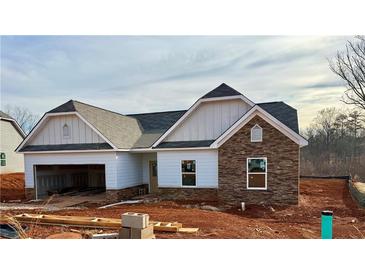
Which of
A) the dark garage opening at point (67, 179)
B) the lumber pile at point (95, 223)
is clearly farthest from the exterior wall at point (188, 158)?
the dark garage opening at point (67, 179)

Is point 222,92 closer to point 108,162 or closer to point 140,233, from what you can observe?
point 108,162

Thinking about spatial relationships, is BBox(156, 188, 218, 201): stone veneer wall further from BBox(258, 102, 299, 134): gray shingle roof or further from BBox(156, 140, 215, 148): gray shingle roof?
BBox(258, 102, 299, 134): gray shingle roof

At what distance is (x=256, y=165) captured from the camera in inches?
482

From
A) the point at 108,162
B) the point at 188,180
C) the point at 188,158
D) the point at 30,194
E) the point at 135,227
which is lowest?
the point at 30,194

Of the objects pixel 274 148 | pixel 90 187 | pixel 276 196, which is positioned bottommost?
pixel 90 187

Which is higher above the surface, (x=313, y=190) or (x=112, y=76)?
(x=112, y=76)

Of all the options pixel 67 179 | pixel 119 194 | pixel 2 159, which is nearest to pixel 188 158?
pixel 119 194

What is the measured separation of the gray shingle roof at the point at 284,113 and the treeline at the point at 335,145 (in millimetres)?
10913

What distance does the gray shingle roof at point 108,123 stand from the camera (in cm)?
1444

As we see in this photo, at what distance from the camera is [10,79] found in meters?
13.6

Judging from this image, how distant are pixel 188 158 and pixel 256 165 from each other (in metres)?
3.41
